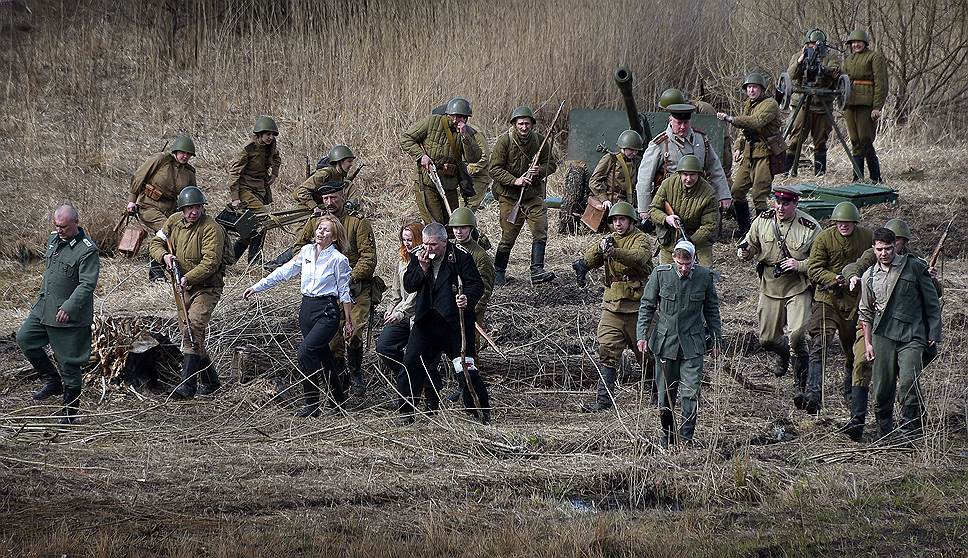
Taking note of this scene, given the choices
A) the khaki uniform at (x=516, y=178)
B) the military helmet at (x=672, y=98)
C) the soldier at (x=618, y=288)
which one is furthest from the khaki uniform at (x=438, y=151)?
the soldier at (x=618, y=288)

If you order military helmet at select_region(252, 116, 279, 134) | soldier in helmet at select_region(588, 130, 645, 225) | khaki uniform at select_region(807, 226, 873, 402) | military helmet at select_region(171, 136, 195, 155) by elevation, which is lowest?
khaki uniform at select_region(807, 226, 873, 402)

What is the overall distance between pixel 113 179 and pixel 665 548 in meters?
14.0

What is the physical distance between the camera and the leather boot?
13.6 meters

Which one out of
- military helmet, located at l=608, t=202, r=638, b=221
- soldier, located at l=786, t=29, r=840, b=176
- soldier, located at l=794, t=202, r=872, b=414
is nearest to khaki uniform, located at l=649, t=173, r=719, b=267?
military helmet, located at l=608, t=202, r=638, b=221

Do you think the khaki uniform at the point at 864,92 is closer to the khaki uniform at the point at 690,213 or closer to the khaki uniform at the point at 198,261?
the khaki uniform at the point at 690,213

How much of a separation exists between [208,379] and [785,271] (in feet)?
15.8

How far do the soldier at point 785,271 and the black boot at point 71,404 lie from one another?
5292 mm

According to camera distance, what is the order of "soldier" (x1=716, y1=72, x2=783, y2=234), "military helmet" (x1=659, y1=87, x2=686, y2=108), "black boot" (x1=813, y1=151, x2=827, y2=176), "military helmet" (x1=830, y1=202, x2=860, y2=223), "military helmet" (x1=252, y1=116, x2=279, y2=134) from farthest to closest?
"black boot" (x1=813, y1=151, x2=827, y2=176), "soldier" (x1=716, y1=72, x2=783, y2=234), "military helmet" (x1=252, y1=116, x2=279, y2=134), "military helmet" (x1=659, y1=87, x2=686, y2=108), "military helmet" (x1=830, y1=202, x2=860, y2=223)

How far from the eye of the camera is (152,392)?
35.3 feet

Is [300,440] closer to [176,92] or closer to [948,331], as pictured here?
[948,331]

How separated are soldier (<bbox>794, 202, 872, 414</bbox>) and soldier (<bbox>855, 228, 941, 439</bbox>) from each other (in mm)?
805

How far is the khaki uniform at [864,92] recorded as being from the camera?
15852 millimetres

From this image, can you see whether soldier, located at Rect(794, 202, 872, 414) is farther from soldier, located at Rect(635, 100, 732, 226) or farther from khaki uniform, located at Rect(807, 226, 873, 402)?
soldier, located at Rect(635, 100, 732, 226)

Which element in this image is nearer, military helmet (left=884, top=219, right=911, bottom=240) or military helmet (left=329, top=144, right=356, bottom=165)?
military helmet (left=884, top=219, right=911, bottom=240)
